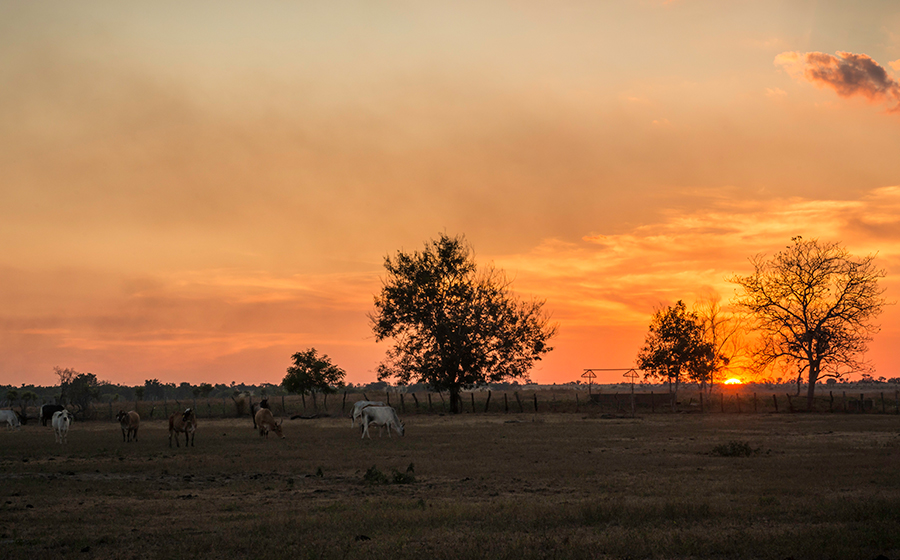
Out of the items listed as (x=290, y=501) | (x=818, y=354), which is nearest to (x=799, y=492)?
(x=290, y=501)

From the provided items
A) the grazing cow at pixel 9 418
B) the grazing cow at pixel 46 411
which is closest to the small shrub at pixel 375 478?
the grazing cow at pixel 9 418

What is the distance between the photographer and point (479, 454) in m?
25.9

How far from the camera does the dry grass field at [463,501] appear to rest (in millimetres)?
10945

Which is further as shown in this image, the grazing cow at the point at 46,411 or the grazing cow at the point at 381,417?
the grazing cow at the point at 46,411

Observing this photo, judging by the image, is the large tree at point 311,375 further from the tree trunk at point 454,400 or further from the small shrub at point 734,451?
the small shrub at point 734,451

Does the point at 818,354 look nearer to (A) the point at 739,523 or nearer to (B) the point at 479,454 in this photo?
(B) the point at 479,454

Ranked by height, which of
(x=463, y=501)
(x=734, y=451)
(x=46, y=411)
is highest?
(x=463, y=501)

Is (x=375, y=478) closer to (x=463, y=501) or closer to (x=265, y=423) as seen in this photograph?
(x=463, y=501)

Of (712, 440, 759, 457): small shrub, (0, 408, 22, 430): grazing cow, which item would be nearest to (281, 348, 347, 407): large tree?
(0, 408, 22, 430): grazing cow

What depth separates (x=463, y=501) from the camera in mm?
15391

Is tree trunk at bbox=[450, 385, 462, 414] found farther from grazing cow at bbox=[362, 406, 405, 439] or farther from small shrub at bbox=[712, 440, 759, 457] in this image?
small shrub at bbox=[712, 440, 759, 457]

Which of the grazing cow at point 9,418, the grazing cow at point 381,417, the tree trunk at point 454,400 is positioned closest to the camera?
the grazing cow at point 381,417

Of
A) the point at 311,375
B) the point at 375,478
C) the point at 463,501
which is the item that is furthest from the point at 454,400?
the point at 463,501

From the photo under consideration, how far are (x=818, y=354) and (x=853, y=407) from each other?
7787 mm
